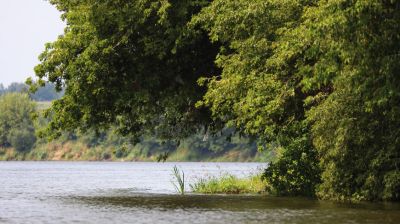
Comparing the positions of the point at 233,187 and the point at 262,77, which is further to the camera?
the point at 233,187

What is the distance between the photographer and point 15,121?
184 meters

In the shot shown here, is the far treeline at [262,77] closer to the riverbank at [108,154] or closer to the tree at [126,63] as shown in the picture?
the tree at [126,63]

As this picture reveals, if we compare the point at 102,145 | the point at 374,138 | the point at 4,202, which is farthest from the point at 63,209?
the point at 102,145

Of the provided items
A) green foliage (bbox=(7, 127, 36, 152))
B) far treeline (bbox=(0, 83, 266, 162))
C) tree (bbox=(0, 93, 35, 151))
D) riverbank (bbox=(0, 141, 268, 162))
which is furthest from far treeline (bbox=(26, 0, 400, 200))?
green foliage (bbox=(7, 127, 36, 152))

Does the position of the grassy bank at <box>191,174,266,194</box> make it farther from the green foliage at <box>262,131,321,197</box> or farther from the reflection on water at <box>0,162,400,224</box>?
the reflection on water at <box>0,162,400,224</box>

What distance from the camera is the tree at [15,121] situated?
18200cm

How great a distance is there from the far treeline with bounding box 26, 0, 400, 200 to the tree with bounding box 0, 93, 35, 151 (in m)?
146

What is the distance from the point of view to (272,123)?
31.4 m

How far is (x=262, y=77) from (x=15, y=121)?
160534 mm

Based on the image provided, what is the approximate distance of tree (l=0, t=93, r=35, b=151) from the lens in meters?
182

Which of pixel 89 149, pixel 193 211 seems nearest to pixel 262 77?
pixel 193 211

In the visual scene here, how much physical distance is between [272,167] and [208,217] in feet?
34.6

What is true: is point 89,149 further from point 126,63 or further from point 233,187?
point 126,63

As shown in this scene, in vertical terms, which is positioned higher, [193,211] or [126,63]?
[126,63]
